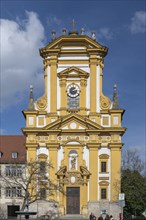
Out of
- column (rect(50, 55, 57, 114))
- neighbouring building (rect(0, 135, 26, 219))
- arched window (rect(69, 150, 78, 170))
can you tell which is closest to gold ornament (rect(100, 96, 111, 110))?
column (rect(50, 55, 57, 114))

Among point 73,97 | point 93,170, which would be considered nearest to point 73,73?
point 73,97

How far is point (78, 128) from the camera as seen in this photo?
2697 inches

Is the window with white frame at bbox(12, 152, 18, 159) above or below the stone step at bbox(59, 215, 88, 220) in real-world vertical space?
above

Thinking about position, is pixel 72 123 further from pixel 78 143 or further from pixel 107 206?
pixel 107 206

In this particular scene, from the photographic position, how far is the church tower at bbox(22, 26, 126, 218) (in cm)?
6688

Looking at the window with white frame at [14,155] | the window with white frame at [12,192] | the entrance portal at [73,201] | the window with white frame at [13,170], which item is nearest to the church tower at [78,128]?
the entrance portal at [73,201]

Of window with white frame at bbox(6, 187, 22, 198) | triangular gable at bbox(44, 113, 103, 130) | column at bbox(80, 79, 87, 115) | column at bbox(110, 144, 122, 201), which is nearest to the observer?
column at bbox(110, 144, 122, 201)

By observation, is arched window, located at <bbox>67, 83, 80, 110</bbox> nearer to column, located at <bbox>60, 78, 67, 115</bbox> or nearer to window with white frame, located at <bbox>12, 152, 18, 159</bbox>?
column, located at <bbox>60, 78, 67, 115</bbox>

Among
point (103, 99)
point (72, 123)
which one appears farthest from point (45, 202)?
point (103, 99)

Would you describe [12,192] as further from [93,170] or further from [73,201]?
[93,170]

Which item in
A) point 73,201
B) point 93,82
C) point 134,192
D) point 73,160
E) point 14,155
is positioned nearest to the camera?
point 134,192

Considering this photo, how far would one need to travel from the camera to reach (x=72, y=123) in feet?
225

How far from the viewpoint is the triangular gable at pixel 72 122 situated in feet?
223

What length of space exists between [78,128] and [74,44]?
11.9 metres
